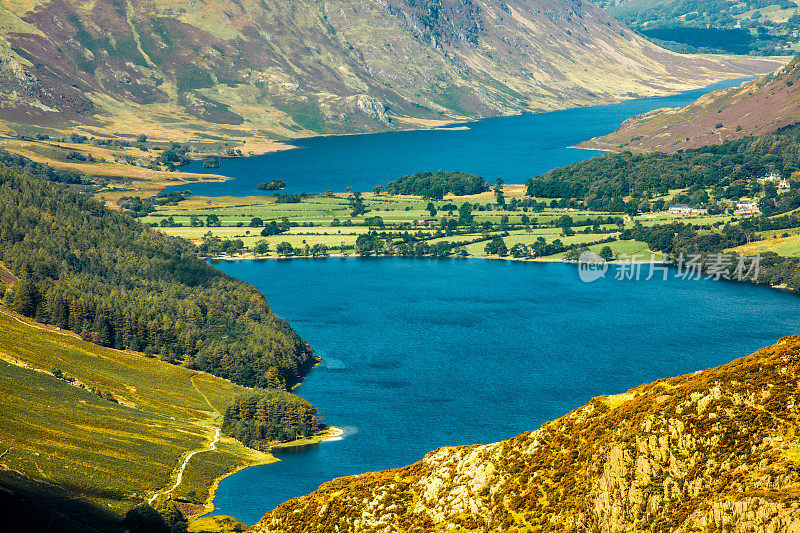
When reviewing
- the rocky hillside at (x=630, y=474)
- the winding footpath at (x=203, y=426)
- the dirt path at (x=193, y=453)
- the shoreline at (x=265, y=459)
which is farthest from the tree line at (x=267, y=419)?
the rocky hillside at (x=630, y=474)

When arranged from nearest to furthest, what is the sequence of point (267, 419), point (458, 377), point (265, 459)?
point (265, 459) → point (267, 419) → point (458, 377)

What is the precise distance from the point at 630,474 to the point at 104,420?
295ft

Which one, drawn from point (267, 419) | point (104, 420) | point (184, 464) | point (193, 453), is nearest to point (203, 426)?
point (267, 419)

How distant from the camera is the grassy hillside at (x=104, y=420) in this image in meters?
105

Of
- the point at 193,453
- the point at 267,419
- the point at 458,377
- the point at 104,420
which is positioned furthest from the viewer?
the point at 458,377

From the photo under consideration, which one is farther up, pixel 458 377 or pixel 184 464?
pixel 458 377

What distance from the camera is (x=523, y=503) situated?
54812 millimetres

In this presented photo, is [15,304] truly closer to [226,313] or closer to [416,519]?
[226,313]

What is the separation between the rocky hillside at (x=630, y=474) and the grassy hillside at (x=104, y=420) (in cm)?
4459

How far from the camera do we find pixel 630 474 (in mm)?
51938

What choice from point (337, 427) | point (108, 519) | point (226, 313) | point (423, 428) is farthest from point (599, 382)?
point (108, 519)

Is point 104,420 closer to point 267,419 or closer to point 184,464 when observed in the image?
point 184,464

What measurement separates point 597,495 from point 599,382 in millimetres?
108789

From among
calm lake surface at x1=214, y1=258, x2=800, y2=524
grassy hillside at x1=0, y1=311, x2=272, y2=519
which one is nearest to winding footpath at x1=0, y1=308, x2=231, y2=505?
grassy hillside at x1=0, y1=311, x2=272, y2=519
